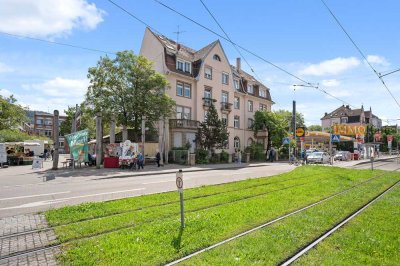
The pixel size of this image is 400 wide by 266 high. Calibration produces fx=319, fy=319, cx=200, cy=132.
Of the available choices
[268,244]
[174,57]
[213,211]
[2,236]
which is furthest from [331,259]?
[174,57]

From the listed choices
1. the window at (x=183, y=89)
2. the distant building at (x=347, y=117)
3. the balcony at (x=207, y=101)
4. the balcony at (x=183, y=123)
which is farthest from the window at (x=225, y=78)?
the distant building at (x=347, y=117)

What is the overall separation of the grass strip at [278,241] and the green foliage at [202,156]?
82.6ft

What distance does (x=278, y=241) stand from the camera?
235 inches

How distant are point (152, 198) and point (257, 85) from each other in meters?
45.2

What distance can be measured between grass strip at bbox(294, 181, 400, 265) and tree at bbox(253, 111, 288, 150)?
39777 millimetres

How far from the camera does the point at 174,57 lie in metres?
38.3

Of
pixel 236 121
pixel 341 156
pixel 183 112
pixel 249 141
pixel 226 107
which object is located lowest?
pixel 341 156

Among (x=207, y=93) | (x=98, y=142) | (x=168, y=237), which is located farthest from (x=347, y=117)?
(x=168, y=237)

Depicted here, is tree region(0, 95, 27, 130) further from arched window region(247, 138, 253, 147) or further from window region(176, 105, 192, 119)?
arched window region(247, 138, 253, 147)

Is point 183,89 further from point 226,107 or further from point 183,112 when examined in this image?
point 226,107

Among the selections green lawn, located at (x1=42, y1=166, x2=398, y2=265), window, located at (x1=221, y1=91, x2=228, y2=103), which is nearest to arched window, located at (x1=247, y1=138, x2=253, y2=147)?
window, located at (x1=221, y1=91, x2=228, y2=103)

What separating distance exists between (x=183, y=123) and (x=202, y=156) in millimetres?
4774

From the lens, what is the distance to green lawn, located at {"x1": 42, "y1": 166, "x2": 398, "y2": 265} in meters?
5.27

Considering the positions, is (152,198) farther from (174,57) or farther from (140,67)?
(174,57)
